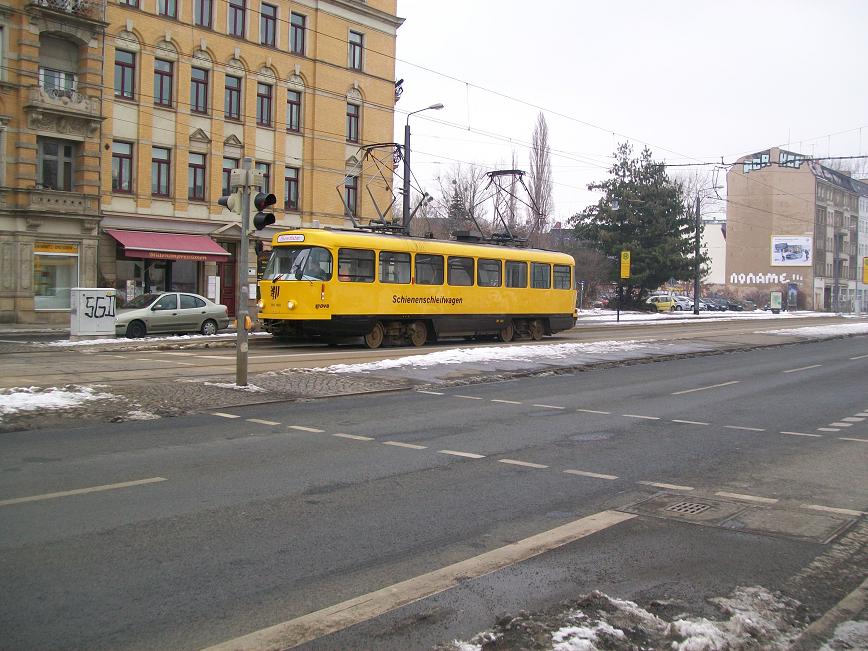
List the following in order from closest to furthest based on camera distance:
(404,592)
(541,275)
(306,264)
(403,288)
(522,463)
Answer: (404,592) → (522,463) → (306,264) → (403,288) → (541,275)

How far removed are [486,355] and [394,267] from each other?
483 centimetres

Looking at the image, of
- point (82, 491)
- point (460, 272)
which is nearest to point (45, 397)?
point (82, 491)

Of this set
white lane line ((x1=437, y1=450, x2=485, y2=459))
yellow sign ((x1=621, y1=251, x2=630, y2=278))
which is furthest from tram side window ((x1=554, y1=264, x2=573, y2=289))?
yellow sign ((x1=621, y1=251, x2=630, y2=278))

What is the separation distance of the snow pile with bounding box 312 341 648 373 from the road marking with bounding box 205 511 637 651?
1042cm

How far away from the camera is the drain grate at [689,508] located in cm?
641

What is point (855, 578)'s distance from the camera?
4922 millimetres

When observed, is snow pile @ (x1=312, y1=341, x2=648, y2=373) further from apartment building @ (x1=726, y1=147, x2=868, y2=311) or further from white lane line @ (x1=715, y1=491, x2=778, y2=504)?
apartment building @ (x1=726, y1=147, x2=868, y2=311)

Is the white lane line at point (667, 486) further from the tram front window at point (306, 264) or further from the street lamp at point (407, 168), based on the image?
the street lamp at point (407, 168)

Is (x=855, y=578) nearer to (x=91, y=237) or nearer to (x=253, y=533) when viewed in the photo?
(x=253, y=533)

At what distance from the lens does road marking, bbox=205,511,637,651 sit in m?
3.92

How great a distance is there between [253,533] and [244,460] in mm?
2510

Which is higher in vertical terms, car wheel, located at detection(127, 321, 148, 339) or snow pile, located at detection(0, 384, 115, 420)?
car wheel, located at detection(127, 321, 148, 339)

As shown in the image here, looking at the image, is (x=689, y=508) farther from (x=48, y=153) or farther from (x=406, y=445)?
(x=48, y=153)

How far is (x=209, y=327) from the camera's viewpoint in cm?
2586
